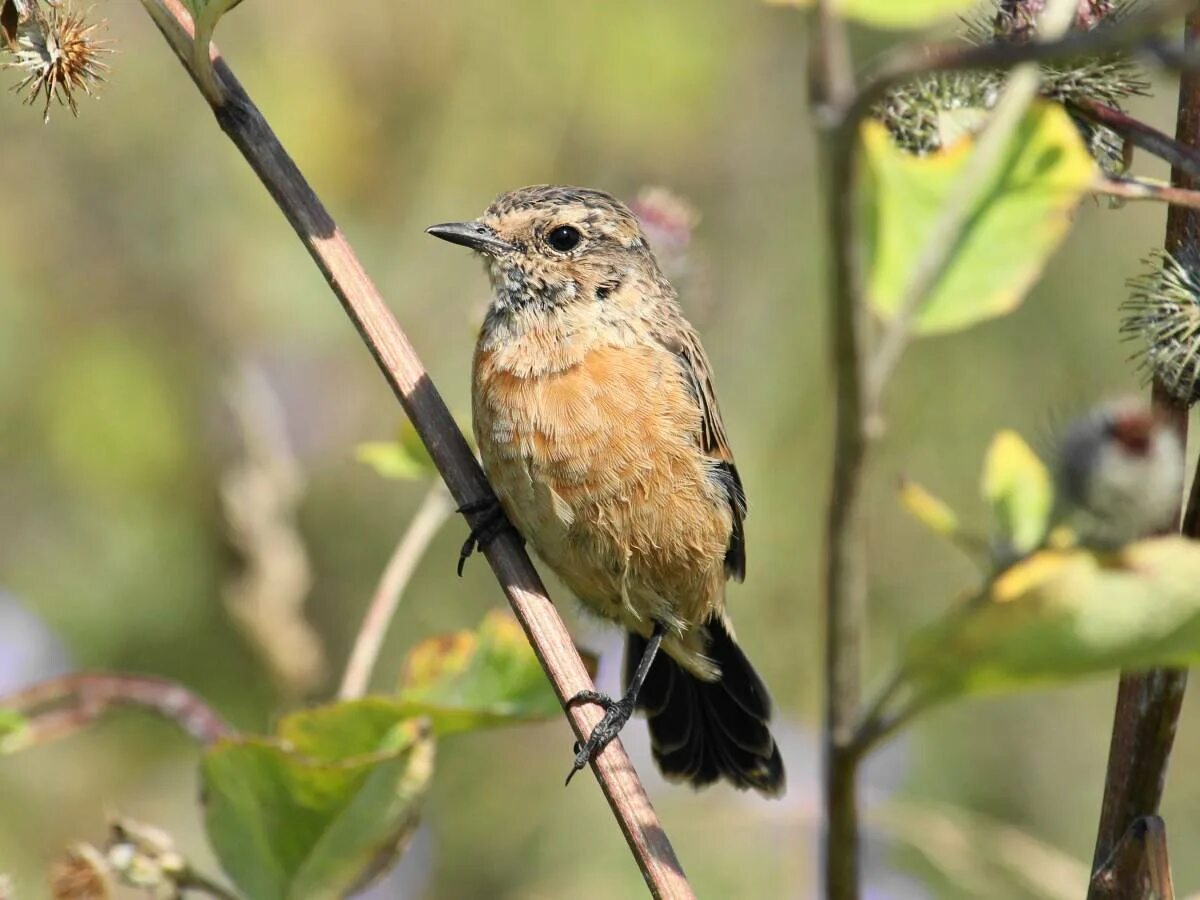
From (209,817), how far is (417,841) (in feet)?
11.2

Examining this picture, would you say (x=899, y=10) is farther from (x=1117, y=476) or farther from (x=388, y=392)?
(x=388, y=392)

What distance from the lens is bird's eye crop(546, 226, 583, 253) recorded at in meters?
4.19

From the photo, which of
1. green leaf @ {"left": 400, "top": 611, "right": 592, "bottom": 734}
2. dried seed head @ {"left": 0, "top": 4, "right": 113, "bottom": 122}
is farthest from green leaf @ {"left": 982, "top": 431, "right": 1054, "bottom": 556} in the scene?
dried seed head @ {"left": 0, "top": 4, "right": 113, "bottom": 122}

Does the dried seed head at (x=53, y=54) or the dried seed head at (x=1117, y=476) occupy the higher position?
the dried seed head at (x=53, y=54)

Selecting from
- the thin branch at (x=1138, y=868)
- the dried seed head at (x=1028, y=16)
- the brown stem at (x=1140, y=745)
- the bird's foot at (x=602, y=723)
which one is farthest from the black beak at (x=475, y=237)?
the thin branch at (x=1138, y=868)

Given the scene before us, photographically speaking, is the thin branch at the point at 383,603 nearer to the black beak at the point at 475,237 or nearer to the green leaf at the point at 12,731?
the green leaf at the point at 12,731

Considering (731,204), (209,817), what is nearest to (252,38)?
(731,204)

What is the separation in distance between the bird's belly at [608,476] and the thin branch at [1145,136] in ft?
6.12

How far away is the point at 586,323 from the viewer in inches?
161

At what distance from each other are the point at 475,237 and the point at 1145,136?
2521 millimetres

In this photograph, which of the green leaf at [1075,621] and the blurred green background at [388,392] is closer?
the green leaf at [1075,621]

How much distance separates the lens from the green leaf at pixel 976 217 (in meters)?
1.40

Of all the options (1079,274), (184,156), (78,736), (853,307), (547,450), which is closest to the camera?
(853,307)

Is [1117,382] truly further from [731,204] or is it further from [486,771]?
[486,771]
